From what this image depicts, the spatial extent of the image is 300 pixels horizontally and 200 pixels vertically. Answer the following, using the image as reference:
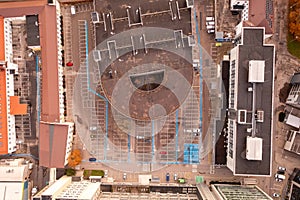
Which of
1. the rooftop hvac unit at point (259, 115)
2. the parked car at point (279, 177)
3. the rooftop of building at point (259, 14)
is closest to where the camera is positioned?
the rooftop hvac unit at point (259, 115)

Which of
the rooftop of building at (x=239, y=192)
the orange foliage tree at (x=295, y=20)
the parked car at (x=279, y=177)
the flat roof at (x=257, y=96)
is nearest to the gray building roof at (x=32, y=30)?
the flat roof at (x=257, y=96)

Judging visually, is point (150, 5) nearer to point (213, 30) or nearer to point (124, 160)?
point (213, 30)

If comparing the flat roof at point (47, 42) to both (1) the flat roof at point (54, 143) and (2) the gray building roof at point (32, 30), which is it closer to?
(2) the gray building roof at point (32, 30)

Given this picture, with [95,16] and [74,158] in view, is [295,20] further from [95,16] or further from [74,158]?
[74,158]

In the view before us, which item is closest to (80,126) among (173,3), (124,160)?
(124,160)

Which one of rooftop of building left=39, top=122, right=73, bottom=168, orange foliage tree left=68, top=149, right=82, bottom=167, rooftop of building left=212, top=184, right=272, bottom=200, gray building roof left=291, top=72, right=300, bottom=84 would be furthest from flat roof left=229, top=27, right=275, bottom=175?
rooftop of building left=39, top=122, right=73, bottom=168
